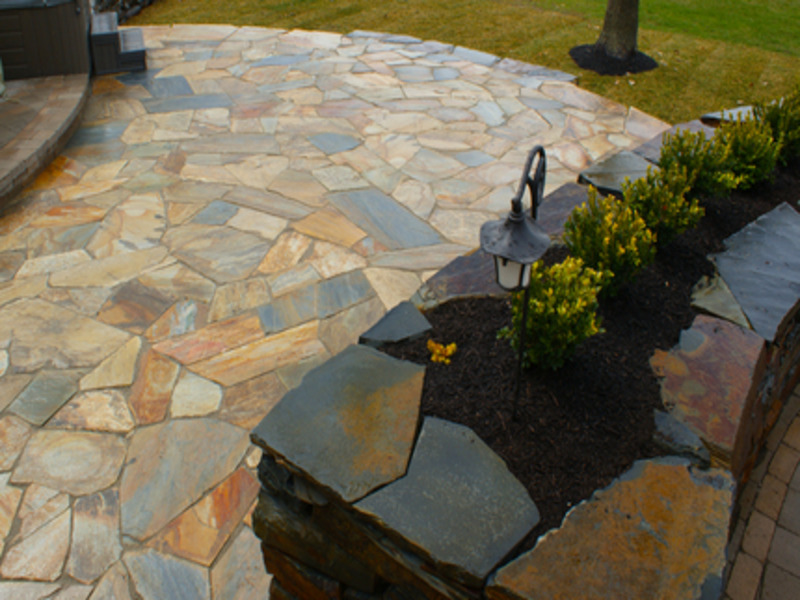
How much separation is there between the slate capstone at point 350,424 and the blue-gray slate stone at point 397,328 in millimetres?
171

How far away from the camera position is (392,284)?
13.1ft

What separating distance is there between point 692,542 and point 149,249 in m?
3.76

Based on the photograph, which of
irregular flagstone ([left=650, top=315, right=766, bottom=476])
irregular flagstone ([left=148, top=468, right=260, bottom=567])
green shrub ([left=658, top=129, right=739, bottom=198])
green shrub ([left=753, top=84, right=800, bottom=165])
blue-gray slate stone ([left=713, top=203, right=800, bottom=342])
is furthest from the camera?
green shrub ([left=753, top=84, right=800, bottom=165])

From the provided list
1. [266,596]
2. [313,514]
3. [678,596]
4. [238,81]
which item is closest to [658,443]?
[678,596]

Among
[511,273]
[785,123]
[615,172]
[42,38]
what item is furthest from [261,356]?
[42,38]

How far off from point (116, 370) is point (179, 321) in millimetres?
481

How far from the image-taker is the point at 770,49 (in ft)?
29.0

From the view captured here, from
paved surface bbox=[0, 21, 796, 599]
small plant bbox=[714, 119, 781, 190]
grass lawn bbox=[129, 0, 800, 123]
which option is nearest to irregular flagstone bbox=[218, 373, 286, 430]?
paved surface bbox=[0, 21, 796, 599]

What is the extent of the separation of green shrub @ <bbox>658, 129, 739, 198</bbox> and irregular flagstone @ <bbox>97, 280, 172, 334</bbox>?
3.18 meters

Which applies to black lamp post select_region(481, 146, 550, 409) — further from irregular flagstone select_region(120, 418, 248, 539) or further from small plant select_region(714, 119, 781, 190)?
small plant select_region(714, 119, 781, 190)

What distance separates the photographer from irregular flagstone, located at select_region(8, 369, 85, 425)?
3051 millimetres

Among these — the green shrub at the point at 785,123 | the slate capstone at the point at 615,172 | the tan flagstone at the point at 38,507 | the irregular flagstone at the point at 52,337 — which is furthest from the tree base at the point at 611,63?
the tan flagstone at the point at 38,507

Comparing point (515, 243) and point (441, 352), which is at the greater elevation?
point (515, 243)

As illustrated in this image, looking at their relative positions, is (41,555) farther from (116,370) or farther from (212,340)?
(212,340)
